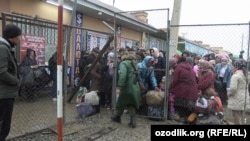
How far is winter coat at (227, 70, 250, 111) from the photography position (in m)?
7.02

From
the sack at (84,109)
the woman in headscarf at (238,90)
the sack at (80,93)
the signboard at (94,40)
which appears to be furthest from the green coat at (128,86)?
the signboard at (94,40)

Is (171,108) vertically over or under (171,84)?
under

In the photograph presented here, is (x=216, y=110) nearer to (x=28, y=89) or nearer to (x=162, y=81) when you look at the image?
(x=162, y=81)

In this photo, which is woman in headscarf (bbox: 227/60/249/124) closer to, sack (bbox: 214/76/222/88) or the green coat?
the green coat

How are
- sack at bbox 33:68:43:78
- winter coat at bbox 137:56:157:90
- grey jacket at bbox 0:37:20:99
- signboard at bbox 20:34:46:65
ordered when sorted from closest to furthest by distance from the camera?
grey jacket at bbox 0:37:20:99 → winter coat at bbox 137:56:157:90 → sack at bbox 33:68:43:78 → signboard at bbox 20:34:46:65

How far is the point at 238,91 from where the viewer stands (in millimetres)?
7086

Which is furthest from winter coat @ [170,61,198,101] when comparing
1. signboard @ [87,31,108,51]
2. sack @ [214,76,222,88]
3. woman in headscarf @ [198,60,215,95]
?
signboard @ [87,31,108,51]

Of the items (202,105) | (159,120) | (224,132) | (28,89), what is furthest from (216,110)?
(28,89)

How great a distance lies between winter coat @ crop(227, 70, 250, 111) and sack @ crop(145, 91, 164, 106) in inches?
67.9

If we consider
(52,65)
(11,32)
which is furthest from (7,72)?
(52,65)

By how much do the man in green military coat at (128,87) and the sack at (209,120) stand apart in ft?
4.90

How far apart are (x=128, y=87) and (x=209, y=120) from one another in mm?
1955

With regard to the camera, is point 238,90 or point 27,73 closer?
point 238,90

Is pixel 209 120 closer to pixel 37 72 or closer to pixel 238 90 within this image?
pixel 238 90
